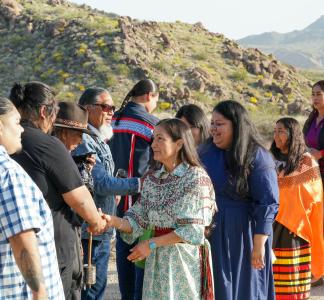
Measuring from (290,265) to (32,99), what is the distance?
317cm

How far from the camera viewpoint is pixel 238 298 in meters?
4.21

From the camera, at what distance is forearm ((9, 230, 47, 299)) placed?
2.58 metres

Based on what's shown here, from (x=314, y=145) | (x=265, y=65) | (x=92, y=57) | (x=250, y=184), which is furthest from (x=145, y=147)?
(x=265, y=65)

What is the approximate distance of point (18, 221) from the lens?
8.46ft

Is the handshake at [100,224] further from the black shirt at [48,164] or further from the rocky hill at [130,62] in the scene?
the rocky hill at [130,62]

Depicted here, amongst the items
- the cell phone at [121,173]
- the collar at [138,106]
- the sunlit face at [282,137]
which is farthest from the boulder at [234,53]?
the cell phone at [121,173]

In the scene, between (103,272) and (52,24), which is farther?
(52,24)

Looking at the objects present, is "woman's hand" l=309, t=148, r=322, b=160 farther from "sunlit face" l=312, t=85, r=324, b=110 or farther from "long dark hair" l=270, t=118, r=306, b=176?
"long dark hair" l=270, t=118, r=306, b=176

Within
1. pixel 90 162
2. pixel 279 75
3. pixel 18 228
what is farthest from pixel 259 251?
pixel 279 75

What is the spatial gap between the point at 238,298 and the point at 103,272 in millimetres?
1254

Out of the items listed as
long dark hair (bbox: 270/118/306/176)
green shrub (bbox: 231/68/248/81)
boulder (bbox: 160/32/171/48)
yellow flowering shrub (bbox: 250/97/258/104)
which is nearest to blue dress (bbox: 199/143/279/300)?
long dark hair (bbox: 270/118/306/176)

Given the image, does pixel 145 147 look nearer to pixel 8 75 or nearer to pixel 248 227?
pixel 248 227

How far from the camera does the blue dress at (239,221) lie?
413 cm

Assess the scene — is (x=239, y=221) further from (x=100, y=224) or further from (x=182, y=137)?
(x=100, y=224)
